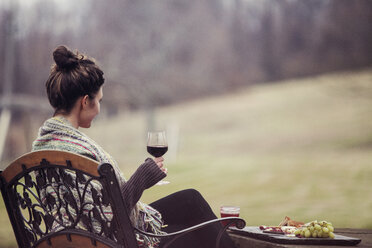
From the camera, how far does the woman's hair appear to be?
5.09ft

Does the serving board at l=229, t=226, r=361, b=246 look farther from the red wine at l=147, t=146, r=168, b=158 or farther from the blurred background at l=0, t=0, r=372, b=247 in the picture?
the blurred background at l=0, t=0, r=372, b=247

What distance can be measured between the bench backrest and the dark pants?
0.48 m

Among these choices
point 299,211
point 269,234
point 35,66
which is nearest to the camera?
point 269,234

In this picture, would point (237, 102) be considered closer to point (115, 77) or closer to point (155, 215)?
point (115, 77)

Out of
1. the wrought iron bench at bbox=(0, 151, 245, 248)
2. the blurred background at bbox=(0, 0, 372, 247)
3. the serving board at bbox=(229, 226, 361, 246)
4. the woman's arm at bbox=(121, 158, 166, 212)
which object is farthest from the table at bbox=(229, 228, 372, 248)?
the blurred background at bbox=(0, 0, 372, 247)

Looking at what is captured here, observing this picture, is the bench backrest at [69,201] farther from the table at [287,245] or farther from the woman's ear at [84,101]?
the table at [287,245]

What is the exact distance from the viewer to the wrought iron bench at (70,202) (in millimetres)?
1290

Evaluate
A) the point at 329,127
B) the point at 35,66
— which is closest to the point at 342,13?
the point at 329,127

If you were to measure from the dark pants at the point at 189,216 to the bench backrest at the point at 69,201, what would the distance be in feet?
1.57

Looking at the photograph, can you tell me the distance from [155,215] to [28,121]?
9580 millimetres

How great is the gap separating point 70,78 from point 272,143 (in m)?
12.6

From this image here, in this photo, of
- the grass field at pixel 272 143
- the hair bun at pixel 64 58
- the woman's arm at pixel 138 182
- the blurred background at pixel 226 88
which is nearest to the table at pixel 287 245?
the woman's arm at pixel 138 182

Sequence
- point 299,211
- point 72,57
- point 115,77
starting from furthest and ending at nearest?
point 115,77, point 299,211, point 72,57

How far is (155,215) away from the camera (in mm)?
1819
